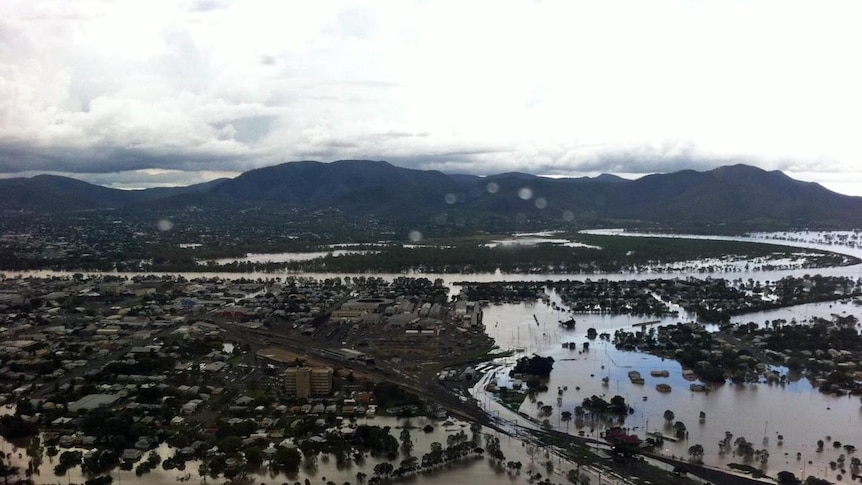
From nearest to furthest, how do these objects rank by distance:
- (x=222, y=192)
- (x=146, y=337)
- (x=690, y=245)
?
(x=146, y=337), (x=690, y=245), (x=222, y=192)

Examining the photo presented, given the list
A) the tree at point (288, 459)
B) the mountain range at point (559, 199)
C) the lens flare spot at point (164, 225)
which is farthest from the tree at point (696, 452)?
the mountain range at point (559, 199)

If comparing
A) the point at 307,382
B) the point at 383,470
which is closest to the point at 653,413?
the point at 383,470

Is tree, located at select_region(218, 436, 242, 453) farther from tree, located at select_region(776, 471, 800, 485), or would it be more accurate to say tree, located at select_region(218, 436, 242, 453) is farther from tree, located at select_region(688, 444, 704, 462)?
tree, located at select_region(776, 471, 800, 485)

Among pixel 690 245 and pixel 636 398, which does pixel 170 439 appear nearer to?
pixel 636 398

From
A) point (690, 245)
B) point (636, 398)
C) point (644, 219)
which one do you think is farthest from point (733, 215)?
point (636, 398)

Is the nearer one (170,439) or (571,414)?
(170,439)

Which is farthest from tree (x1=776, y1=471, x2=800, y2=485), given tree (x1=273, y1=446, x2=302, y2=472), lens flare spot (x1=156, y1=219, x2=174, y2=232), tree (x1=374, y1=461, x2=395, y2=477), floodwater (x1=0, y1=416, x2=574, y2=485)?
lens flare spot (x1=156, y1=219, x2=174, y2=232)
